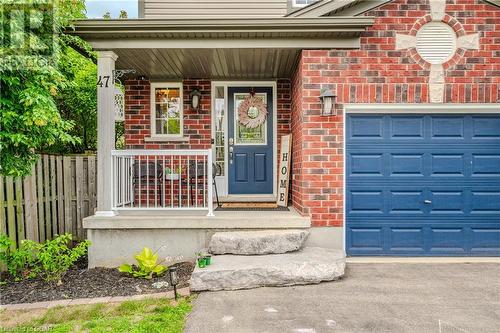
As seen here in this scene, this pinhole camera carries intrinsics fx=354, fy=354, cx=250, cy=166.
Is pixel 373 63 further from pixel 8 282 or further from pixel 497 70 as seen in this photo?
pixel 8 282

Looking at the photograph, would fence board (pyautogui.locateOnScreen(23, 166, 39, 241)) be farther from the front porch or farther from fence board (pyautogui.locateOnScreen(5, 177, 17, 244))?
the front porch

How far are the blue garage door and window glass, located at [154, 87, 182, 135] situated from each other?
3.49m

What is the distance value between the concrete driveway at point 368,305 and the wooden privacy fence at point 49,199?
3.00 metres

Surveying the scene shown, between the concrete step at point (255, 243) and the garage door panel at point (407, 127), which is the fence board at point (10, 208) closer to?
the concrete step at point (255, 243)

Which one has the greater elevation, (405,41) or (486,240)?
(405,41)

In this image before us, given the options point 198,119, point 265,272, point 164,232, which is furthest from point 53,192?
point 265,272

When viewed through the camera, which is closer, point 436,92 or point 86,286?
point 86,286

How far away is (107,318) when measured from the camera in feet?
11.6

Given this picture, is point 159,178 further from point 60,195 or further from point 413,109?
point 413,109

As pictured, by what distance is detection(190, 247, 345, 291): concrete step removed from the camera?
164 inches

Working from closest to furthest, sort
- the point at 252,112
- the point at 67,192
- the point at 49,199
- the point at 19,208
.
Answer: the point at 19,208
the point at 49,199
the point at 67,192
the point at 252,112

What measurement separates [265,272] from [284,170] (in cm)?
275

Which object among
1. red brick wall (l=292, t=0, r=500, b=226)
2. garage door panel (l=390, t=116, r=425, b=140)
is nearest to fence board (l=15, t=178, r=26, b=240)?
red brick wall (l=292, t=0, r=500, b=226)

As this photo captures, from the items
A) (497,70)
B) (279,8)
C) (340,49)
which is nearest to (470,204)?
(497,70)
